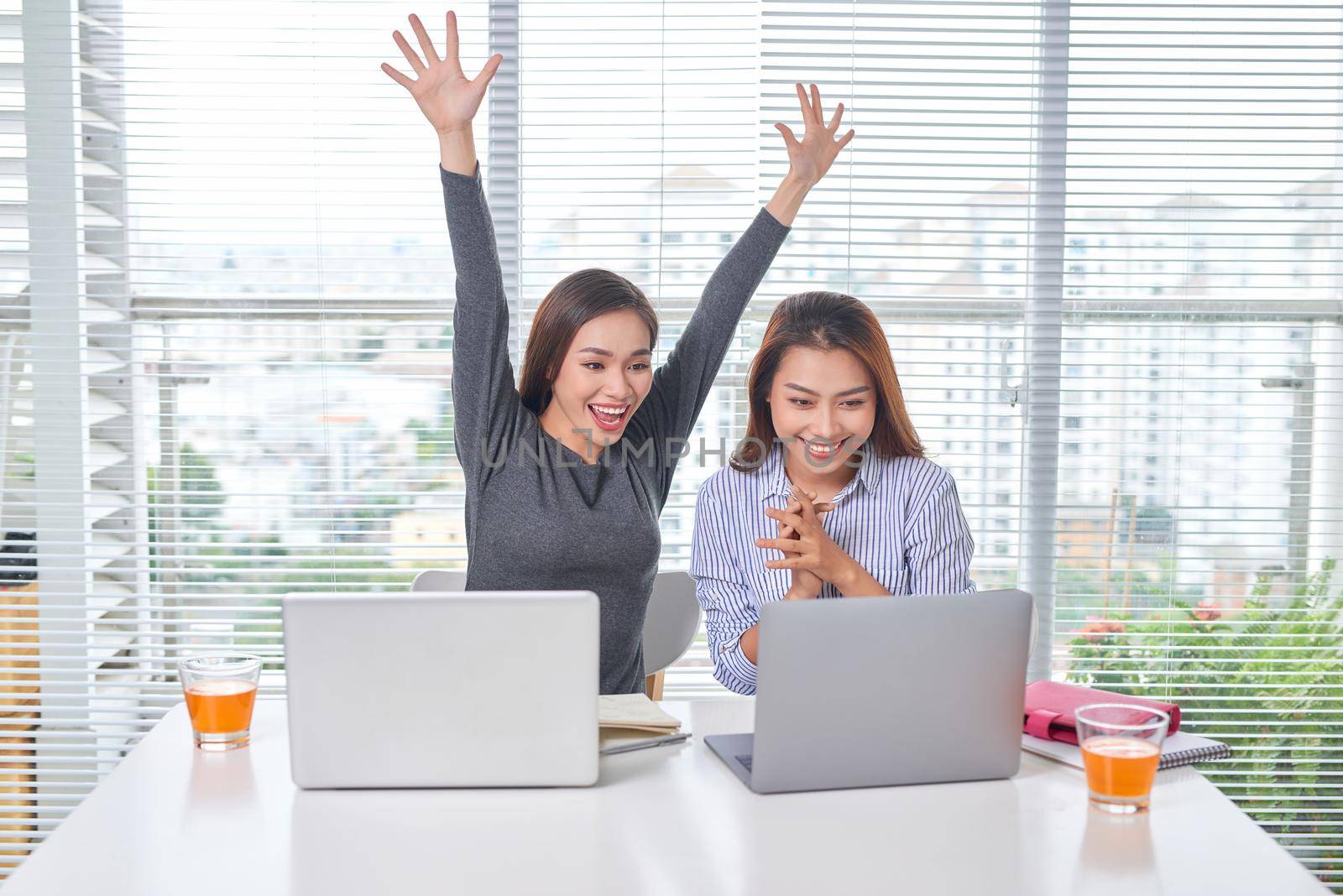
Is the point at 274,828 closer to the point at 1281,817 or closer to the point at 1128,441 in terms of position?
the point at 1128,441

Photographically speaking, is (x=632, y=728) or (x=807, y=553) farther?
(x=807, y=553)

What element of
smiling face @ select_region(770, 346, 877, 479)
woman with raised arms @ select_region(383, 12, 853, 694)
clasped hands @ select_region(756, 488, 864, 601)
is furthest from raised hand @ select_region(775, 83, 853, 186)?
clasped hands @ select_region(756, 488, 864, 601)

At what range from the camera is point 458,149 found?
1539 millimetres

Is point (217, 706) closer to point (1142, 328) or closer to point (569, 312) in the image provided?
point (569, 312)

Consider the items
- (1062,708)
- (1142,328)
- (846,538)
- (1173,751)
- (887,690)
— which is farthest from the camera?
(1142,328)

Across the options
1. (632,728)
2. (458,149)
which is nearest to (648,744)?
(632,728)

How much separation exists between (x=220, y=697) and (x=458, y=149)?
32.8 inches

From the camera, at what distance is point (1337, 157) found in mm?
2627

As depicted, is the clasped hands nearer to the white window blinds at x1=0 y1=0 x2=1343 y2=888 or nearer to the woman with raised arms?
the woman with raised arms

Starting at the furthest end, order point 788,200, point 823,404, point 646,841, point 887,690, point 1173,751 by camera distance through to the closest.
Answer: point 788,200
point 823,404
point 1173,751
point 887,690
point 646,841

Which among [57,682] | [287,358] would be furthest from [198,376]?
[57,682]

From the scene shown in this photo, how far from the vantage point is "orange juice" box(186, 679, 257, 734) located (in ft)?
4.32

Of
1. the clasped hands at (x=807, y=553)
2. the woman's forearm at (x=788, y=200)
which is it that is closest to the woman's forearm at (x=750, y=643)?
the clasped hands at (x=807, y=553)

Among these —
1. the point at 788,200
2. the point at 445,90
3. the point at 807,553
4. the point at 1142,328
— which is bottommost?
the point at 807,553
